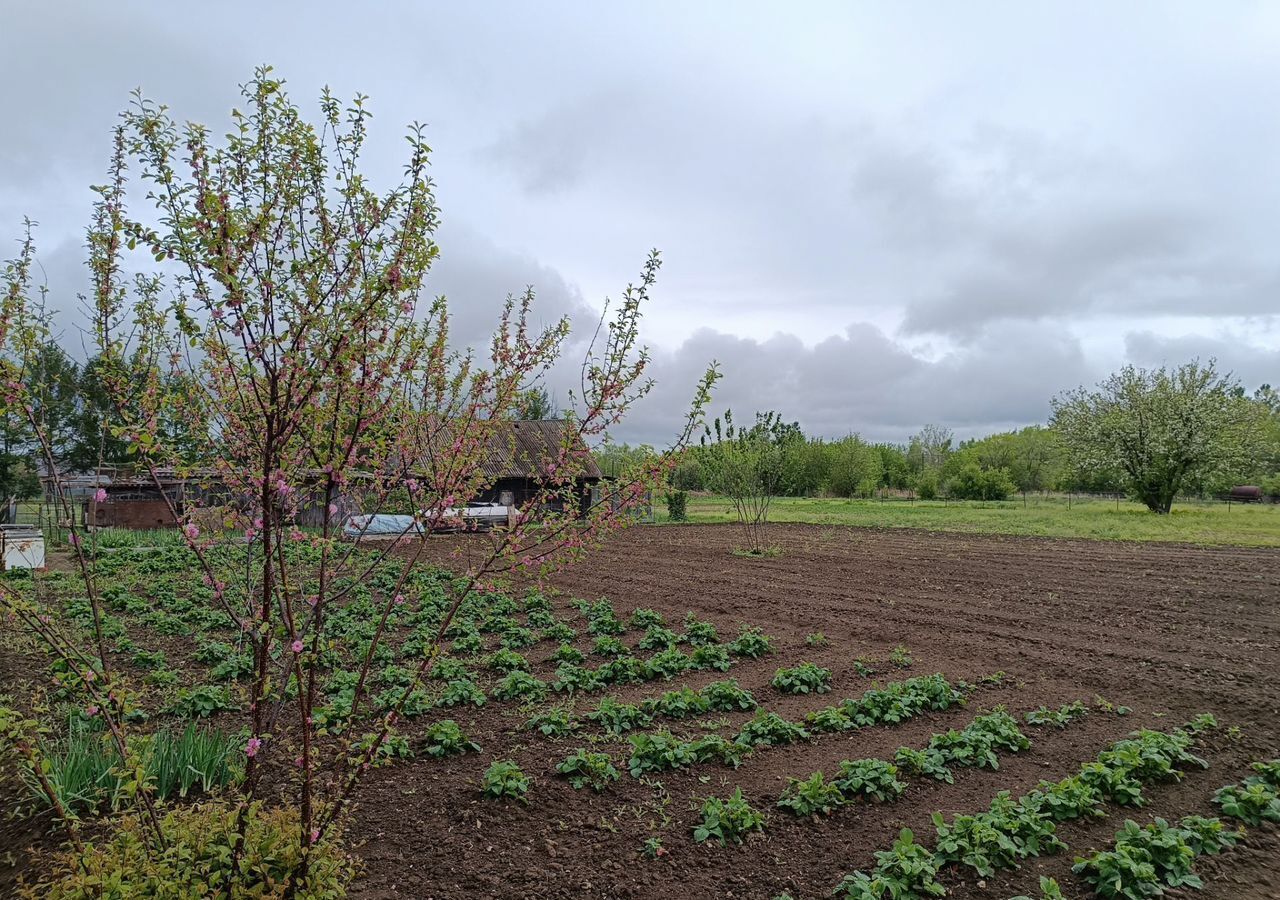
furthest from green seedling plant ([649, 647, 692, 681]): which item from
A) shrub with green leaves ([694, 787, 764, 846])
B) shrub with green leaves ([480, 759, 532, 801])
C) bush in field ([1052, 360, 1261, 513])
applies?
bush in field ([1052, 360, 1261, 513])

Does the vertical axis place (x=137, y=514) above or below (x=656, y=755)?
above

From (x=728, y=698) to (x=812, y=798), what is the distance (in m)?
2.07

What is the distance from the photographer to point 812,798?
15.2 feet

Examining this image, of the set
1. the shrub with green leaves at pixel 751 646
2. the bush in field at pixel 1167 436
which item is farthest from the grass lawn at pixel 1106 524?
the shrub with green leaves at pixel 751 646

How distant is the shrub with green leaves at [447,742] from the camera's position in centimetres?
539

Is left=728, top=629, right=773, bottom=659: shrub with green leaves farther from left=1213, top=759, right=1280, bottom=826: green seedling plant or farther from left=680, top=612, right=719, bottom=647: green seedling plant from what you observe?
left=1213, top=759, right=1280, bottom=826: green seedling plant

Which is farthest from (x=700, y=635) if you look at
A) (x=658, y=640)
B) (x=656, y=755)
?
(x=656, y=755)

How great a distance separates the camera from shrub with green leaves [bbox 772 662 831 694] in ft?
23.4

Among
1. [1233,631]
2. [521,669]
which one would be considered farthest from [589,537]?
[1233,631]

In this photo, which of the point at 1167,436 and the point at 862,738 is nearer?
the point at 862,738

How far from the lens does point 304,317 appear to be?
271 centimetres

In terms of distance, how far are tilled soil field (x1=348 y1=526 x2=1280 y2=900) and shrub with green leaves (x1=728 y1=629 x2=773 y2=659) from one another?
271mm

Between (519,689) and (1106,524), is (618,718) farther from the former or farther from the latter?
(1106,524)

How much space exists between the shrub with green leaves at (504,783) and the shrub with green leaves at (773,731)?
74.9 inches
